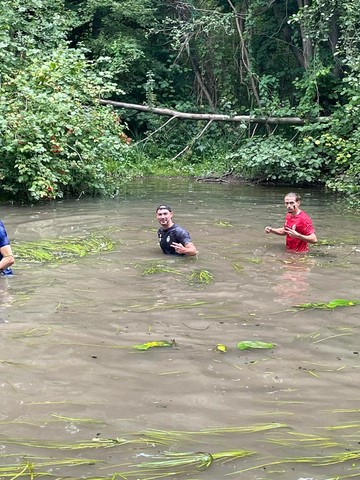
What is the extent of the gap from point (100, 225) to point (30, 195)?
2.85 meters

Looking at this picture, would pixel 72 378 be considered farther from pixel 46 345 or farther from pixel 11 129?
pixel 11 129

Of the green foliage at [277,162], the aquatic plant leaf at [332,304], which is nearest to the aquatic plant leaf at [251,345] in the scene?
the aquatic plant leaf at [332,304]

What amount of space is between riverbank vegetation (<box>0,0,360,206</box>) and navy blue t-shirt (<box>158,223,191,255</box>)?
14.6ft

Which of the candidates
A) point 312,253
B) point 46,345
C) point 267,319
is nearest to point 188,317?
point 267,319

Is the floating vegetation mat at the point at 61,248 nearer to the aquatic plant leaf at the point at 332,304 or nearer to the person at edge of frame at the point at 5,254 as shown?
the person at edge of frame at the point at 5,254

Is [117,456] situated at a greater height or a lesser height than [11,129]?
lesser

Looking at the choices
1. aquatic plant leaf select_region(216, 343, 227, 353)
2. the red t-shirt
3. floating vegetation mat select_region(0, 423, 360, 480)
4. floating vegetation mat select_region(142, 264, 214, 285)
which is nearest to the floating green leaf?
aquatic plant leaf select_region(216, 343, 227, 353)

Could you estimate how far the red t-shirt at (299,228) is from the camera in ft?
31.1

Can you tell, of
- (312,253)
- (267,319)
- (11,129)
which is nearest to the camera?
(267,319)

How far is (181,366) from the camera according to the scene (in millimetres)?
4906

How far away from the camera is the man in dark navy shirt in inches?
348

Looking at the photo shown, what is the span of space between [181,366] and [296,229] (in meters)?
5.03

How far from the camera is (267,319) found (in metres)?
6.15

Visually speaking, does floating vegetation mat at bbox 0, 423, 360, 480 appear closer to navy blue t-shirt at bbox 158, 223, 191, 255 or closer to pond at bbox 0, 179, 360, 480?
pond at bbox 0, 179, 360, 480
